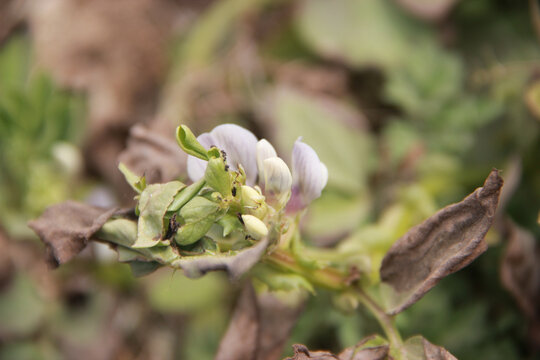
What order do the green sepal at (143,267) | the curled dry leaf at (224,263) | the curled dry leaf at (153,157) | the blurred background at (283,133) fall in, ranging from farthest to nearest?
the blurred background at (283,133) < the curled dry leaf at (153,157) < the green sepal at (143,267) < the curled dry leaf at (224,263)

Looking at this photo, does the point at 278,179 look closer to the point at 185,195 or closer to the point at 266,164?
the point at 266,164

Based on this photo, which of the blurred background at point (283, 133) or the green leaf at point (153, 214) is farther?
the blurred background at point (283, 133)

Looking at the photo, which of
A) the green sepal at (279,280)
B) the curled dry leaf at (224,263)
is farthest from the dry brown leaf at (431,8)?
the curled dry leaf at (224,263)

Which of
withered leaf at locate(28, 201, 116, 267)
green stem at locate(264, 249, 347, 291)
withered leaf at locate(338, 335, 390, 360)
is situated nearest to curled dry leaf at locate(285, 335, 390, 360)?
withered leaf at locate(338, 335, 390, 360)

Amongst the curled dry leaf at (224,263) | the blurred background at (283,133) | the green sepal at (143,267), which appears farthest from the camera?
the blurred background at (283,133)

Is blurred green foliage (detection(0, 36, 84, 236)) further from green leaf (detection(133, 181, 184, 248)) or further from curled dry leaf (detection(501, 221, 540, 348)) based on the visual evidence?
curled dry leaf (detection(501, 221, 540, 348))

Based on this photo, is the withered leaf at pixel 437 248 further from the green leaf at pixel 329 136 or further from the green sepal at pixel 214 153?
the green leaf at pixel 329 136

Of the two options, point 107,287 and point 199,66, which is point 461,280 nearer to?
point 107,287

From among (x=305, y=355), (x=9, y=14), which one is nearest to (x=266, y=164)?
(x=305, y=355)
